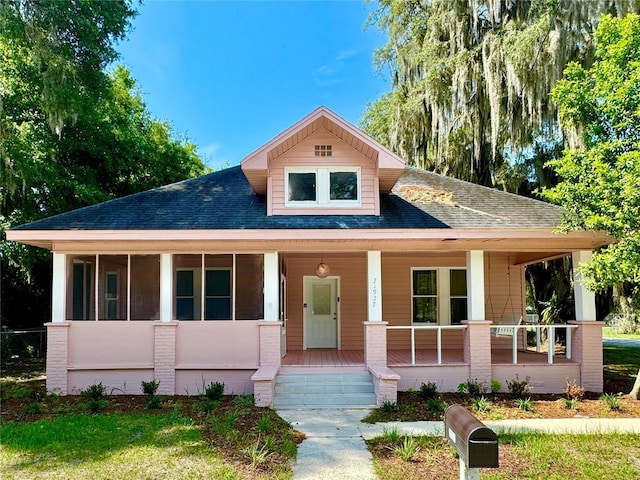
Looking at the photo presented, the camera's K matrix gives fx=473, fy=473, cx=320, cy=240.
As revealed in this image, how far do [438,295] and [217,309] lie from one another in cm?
588

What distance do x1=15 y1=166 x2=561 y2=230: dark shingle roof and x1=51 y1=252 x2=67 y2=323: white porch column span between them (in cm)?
73

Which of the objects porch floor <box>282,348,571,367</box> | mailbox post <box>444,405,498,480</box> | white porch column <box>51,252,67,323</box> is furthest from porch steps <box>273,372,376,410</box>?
mailbox post <box>444,405,498,480</box>

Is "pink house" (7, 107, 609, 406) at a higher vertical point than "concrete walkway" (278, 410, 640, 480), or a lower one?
higher

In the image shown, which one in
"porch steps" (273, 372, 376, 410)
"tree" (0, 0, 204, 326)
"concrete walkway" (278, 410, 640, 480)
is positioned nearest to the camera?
"concrete walkway" (278, 410, 640, 480)

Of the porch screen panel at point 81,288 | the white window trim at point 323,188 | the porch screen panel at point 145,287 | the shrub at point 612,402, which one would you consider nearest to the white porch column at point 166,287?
the porch screen panel at point 145,287

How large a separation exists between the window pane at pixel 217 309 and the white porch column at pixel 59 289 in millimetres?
2862

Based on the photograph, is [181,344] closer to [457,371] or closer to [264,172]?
[264,172]

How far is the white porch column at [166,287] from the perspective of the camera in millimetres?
9461

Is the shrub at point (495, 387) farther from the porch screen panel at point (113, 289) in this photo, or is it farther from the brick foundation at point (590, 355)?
the porch screen panel at point (113, 289)

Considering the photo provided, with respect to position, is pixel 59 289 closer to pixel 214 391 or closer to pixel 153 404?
pixel 153 404

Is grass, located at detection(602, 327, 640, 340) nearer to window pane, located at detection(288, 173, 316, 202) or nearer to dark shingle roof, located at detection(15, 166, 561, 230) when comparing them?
dark shingle roof, located at detection(15, 166, 561, 230)

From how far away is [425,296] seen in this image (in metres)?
12.8

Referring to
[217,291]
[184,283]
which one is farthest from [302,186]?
[184,283]

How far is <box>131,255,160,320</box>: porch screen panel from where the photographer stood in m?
10.3
